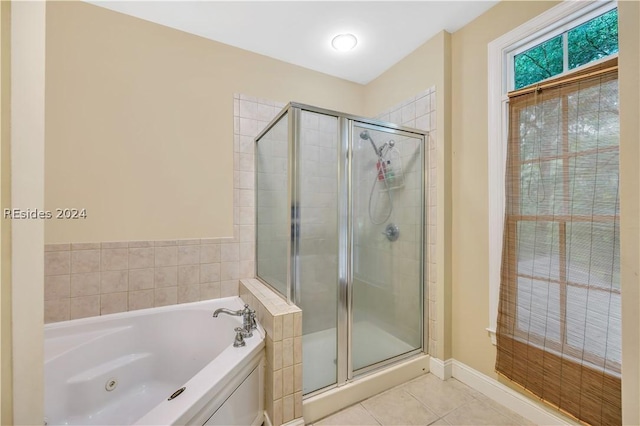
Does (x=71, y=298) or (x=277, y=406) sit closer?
(x=277, y=406)

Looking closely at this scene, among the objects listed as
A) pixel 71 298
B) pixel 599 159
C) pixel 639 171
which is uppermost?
pixel 599 159

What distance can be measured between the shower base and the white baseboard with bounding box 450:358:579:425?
1.25ft

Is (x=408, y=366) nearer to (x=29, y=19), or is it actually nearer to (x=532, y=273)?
(x=532, y=273)

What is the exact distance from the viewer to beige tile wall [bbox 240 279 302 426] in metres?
1.39

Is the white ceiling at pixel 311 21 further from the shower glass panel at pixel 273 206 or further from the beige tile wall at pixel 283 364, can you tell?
the beige tile wall at pixel 283 364

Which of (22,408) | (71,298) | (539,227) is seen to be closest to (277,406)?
(22,408)

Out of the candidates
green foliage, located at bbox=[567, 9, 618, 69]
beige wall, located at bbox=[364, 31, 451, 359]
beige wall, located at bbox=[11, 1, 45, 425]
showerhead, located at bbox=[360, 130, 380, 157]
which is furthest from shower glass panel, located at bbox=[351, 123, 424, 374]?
beige wall, located at bbox=[11, 1, 45, 425]

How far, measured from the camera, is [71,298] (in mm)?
1718

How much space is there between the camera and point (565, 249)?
1382 mm

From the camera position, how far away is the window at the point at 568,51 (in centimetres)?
131

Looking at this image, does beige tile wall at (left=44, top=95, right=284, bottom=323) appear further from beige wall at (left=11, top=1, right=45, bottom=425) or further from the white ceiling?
beige wall at (left=11, top=1, right=45, bottom=425)

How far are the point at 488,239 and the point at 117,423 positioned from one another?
2436 millimetres

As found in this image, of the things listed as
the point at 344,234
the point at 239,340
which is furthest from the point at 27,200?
the point at 344,234

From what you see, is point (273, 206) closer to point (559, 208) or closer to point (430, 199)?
point (430, 199)
